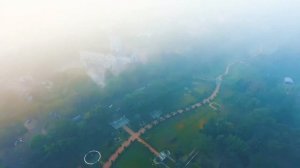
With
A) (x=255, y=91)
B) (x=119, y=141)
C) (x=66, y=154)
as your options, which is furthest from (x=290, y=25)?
(x=66, y=154)

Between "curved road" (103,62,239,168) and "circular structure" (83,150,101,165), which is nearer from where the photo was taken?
"circular structure" (83,150,101,165)

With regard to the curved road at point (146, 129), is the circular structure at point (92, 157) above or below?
below

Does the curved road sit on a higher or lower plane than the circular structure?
Answer: higher

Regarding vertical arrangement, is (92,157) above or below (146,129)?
below

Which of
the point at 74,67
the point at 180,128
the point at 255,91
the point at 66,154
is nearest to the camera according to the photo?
the point at 66,154

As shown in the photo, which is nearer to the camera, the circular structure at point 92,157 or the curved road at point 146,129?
the circular structure at point 92,157

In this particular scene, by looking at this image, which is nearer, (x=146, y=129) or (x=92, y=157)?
A: (x=92, y=157)

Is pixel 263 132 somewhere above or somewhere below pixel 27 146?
above

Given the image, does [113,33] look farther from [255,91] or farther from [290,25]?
[290,25]
